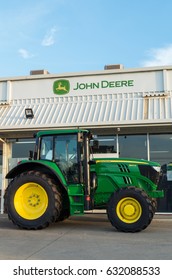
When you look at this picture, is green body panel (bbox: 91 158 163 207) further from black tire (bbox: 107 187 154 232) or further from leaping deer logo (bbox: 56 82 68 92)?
leaping deer logo (bbox: 56 82 68 92)

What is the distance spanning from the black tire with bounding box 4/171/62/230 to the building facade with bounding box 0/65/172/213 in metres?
3.19

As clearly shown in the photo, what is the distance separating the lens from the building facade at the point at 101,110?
11828 mm

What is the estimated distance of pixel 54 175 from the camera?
8.86 meters

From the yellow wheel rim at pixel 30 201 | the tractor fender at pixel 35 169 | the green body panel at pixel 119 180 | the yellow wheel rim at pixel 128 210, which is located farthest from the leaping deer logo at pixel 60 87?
the yellow wheel rim at pixel 128 210

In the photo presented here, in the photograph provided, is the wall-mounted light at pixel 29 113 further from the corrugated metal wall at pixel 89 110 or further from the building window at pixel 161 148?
the building window at pixel 161 148

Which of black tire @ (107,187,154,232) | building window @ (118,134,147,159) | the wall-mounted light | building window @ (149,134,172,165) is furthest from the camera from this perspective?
the wall-mounted light

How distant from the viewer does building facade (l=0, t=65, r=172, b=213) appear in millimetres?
11828

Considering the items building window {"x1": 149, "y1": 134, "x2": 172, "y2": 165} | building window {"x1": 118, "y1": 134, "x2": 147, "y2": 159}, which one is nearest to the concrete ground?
building window {"x1": 149, "y1": 134, "x2": 172, "y2": 165}

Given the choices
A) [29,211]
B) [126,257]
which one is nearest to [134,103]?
[29,211]

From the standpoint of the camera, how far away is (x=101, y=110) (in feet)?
40.9

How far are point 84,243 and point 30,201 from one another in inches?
91.7

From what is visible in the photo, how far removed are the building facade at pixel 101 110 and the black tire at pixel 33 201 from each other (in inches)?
126

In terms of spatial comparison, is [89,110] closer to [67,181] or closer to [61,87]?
[61,87]
